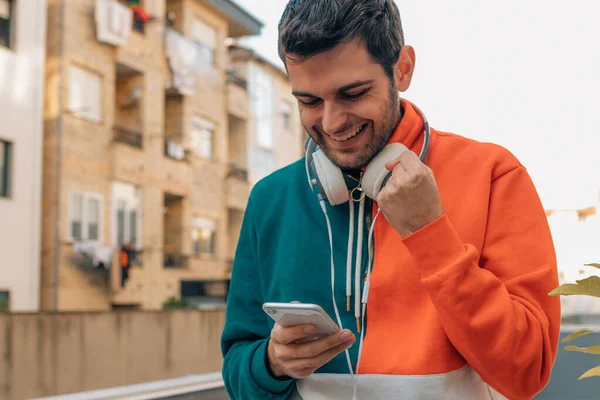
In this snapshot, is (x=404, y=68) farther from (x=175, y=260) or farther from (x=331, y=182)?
(x=175, y=260)

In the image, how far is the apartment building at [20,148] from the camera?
16.2 metres

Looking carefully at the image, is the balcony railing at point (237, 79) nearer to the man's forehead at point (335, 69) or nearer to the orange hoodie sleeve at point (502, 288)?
the man's forehead at point (335, 69)

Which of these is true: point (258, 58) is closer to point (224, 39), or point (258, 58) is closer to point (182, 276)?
point (224, 39)

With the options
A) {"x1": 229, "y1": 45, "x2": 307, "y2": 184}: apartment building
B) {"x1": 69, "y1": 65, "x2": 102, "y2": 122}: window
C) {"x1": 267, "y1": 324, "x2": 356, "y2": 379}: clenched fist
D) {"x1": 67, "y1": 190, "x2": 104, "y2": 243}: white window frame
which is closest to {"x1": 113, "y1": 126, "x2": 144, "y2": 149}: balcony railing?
{"x1": 69, "y1": 65, "x2": 102, "y2": 122}: window

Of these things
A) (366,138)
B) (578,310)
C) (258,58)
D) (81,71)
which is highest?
(258,58)

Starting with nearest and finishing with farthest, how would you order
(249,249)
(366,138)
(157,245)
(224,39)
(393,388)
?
(393,388) < (366,138) < (249,249) < (157,245) < (224,39)

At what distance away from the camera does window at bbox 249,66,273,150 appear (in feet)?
87.9

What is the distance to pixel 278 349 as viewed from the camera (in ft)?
4.86

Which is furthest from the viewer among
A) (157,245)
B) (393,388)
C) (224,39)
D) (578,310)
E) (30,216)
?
(224,39)

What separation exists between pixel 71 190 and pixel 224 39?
8817 millimetres

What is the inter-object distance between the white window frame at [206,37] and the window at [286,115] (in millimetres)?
5330

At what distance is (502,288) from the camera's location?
1.37 meters

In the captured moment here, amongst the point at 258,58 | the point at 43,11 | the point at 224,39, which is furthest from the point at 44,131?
the point at 258,58

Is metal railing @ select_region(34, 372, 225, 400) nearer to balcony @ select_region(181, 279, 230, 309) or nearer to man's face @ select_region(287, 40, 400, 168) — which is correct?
man's face @ select_region(287, 40, 400, 168)
